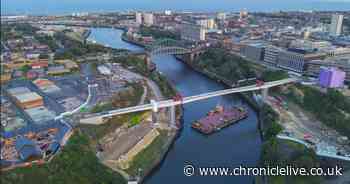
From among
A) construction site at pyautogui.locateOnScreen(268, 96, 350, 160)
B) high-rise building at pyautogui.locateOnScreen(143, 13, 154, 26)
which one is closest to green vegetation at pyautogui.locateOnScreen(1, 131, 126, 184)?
construction site at pyautogui.locateOnScreen(268, 96, 350, 160)

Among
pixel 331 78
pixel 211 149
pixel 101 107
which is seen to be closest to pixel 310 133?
pixel 211 149

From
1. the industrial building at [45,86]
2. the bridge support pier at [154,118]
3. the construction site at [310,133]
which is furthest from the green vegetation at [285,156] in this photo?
the industrial building at [45,86]

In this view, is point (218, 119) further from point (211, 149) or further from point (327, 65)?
point (327, 65)

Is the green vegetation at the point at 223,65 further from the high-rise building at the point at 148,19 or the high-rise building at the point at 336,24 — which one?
the high-rise building at the point at 148,19

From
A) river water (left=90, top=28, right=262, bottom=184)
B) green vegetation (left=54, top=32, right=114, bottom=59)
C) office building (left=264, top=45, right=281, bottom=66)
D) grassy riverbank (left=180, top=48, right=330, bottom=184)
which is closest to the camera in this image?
grassy riverbank (left=180, top=48, right=330, bottom=184)

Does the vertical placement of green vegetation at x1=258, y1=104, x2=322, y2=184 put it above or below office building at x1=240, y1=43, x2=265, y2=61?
below

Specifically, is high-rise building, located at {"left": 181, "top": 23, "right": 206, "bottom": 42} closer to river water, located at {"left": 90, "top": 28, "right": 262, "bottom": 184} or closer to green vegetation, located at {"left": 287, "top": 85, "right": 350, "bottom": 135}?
river water, located at {"left": 90, "top": 28, "right": 262, "bottom": 184}
